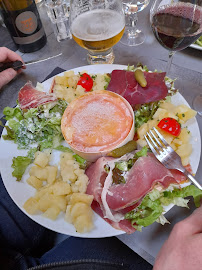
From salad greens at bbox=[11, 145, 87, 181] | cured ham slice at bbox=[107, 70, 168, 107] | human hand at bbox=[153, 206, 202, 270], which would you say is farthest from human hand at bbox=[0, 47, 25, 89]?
human hand at bbox=[153, 206, 202, 270]

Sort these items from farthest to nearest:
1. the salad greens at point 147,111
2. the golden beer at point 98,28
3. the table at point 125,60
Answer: the table at point 125,60 < the golden beer at point 98,28 < the salad greens at point 147,111

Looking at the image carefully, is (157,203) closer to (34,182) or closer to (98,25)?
(34,182)

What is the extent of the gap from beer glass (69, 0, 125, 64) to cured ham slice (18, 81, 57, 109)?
0.38m

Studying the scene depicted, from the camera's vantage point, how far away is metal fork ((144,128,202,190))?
993 millimetres

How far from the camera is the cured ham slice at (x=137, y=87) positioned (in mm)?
1211

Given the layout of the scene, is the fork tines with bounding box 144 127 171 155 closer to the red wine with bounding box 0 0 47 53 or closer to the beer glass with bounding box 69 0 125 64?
the beer glass with bounding box 69 0 125 64

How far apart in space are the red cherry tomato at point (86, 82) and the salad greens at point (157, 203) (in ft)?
2.19

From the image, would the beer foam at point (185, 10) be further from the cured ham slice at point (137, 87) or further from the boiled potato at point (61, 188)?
the boiled potato at point (61, 188)

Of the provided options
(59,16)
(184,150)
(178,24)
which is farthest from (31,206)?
(59,16)

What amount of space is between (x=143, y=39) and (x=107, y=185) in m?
1.22

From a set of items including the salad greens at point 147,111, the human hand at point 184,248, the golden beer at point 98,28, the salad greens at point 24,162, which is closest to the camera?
the human hand at point 184,248

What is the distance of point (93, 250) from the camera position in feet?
3.68

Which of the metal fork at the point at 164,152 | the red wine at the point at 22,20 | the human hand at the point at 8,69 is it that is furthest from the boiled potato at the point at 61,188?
the red wine at the point at 22,20

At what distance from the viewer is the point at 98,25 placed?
1421 mm
